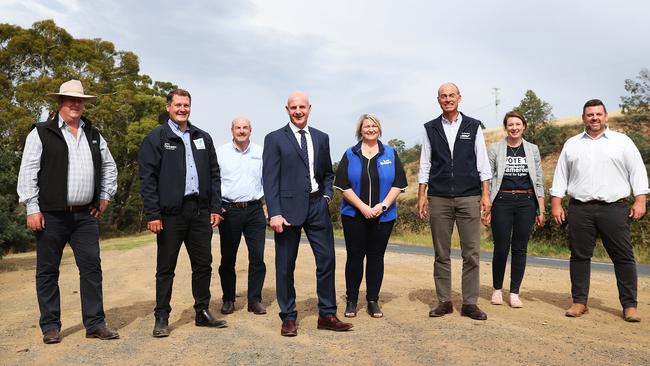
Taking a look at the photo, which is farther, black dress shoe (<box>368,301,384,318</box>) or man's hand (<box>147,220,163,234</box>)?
black dress shoe (<box>368,301,384,318</box>)

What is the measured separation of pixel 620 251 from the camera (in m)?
6.13

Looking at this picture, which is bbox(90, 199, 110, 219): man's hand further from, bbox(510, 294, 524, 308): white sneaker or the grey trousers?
bbox(510, 294, 524, 308): white sneaker

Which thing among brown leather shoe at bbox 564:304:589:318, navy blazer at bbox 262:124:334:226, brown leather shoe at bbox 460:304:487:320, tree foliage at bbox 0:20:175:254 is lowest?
brown leather shoe at bbox 564:304:589:318

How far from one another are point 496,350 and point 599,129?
113 inches

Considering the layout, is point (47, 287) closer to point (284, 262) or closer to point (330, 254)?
point (284, 262)

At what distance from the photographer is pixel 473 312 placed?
19.5 ft

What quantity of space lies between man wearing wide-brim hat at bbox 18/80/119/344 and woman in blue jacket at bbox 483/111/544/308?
13.7ft

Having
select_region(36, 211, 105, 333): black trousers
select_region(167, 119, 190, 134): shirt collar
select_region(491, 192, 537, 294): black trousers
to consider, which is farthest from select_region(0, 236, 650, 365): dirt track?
select_region(167, 119, 190, 134): shirt collar

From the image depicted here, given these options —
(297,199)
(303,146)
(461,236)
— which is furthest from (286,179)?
(461,236)

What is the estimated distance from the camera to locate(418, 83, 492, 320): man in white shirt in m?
6.09

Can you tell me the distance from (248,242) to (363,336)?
2.11 metres

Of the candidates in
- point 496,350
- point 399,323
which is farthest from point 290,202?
point 496,350

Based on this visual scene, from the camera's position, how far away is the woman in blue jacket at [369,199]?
6.02 meters

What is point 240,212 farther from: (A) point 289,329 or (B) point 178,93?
(A) point 289,329
